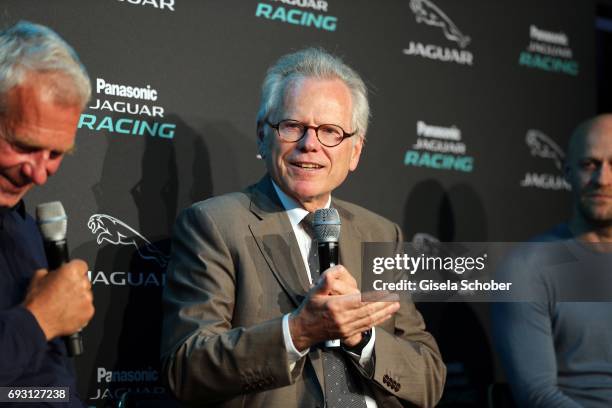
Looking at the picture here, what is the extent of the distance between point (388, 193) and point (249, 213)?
4.40ft

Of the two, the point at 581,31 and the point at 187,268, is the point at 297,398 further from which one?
the point at 581,31

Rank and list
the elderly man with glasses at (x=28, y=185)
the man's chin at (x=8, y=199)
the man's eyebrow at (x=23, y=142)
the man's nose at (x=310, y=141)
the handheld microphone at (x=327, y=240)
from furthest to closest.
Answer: the man's nose at (x=310, y=141) → the handheld microphone at (x=327, y=240) → the man's chin at (x=8, y=199) → the man's eyebrow at (x=23, y=142) → the elderly man with glasses at (x=28, y=185)

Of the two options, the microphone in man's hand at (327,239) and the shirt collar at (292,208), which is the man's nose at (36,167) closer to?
the microphone in man's hand at (327,239)

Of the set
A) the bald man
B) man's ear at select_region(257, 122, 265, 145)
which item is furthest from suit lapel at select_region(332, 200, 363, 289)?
the bald man

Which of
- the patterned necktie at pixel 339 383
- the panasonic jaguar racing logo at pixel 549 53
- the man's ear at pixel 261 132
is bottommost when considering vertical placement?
the patterned necktie at pixel 339 383

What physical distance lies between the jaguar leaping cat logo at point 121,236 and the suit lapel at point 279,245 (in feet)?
1.93

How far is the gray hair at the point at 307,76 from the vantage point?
3074 mm

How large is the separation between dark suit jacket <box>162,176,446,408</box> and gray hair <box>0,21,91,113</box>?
80cm

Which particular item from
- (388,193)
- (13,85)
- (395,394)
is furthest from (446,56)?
(13,85)

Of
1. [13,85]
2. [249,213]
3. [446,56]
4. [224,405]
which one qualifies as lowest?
[224,405]

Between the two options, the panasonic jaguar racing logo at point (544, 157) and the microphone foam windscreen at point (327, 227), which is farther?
the panasonic jaguar racing logo at point (544, 157)

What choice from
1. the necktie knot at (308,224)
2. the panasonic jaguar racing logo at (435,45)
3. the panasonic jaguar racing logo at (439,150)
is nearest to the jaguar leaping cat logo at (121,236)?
the necktie knot at (308,224)

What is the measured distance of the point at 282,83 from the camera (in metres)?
3.07

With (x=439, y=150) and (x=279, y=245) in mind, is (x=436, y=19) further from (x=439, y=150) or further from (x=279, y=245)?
(x=279, y=245)
